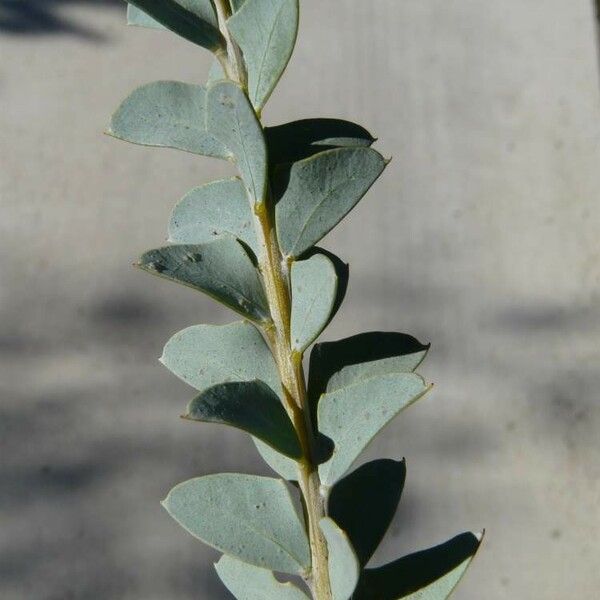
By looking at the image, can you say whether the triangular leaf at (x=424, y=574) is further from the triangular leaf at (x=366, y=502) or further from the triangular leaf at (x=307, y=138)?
the triangular leaf at (x=307, y=138)

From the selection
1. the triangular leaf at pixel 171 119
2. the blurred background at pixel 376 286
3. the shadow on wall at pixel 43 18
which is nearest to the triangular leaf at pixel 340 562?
the triangular leaf at pixel 171 119

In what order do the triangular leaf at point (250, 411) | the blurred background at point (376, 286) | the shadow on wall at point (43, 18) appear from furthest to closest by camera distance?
the shadow on wall at point (43, 18) → the blurred background at point (376, 286) → the triangular leaf at point (250, 411)

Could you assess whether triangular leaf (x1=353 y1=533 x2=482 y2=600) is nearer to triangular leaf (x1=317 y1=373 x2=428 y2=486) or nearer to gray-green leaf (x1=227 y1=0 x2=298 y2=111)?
triangular leaf (x1=317 y1=373 x2=428 y2=486)

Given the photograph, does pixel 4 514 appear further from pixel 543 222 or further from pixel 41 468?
pixel 543 222

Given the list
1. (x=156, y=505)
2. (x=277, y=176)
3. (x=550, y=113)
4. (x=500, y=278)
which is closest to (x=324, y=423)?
(x=277, y=176)

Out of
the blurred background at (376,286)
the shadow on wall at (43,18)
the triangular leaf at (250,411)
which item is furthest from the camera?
the shadow on wall at (43,18)

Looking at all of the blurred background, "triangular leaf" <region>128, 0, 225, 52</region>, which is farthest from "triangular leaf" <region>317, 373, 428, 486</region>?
the blurred background
